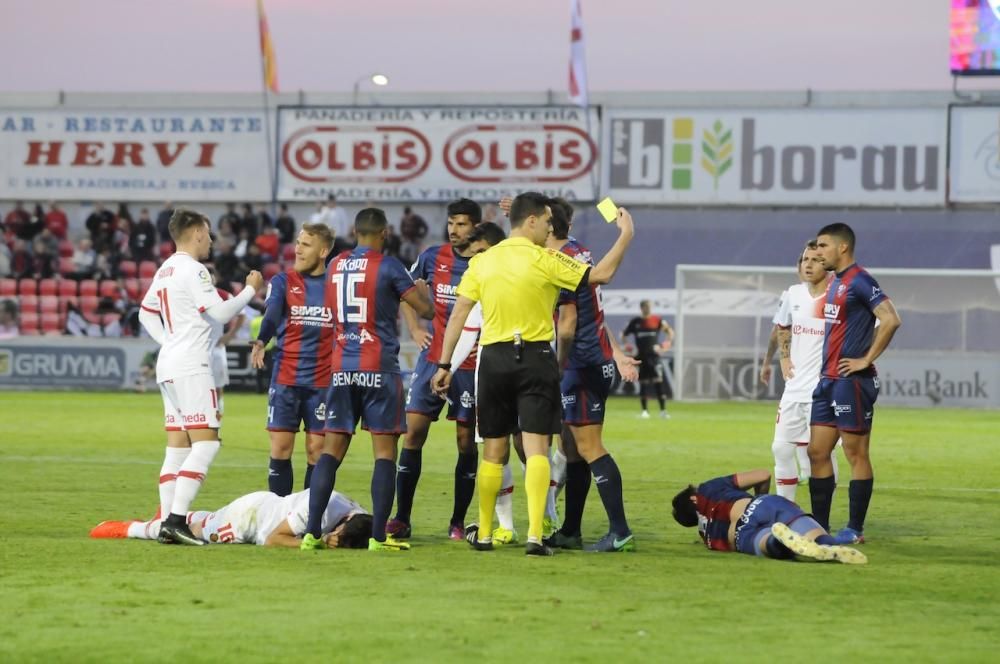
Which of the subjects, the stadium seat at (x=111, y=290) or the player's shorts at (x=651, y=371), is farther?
the stadium seat at (x=111, y=290)

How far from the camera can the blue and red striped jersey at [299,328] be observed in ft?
40.0

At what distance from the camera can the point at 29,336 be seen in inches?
1537

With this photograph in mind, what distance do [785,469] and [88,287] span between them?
100 feet

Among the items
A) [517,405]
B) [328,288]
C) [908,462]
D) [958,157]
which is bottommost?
[908,462]

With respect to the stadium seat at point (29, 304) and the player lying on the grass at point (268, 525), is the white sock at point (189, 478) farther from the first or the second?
the stadium seat at point (29, 304)

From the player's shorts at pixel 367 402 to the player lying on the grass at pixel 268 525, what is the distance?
57cm

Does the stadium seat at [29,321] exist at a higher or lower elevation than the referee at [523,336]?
lower

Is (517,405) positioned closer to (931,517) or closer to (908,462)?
(931,517)

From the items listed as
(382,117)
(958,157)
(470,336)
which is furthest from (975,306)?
(470,336)

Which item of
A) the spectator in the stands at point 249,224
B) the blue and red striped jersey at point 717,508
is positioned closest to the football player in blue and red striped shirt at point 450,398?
the blue and red striped jersey at point 717,508

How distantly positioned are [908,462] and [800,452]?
630 cm

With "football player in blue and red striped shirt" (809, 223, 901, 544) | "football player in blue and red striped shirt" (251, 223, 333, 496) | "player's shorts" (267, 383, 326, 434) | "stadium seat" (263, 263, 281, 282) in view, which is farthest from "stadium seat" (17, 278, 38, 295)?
"football player in blue and red striped shirt" (809, 223, 901, 544)

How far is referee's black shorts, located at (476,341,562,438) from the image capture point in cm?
1005

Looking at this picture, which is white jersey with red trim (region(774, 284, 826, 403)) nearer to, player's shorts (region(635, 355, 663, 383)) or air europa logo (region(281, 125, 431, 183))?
player's shorts (region(635, 355, 663, 383))
